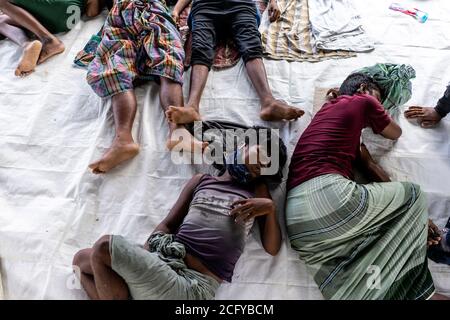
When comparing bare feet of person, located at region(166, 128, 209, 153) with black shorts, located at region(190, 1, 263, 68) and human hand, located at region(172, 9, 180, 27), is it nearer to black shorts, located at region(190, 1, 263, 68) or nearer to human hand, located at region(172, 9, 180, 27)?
black shorts, located at region(190, 1, 263, 68)

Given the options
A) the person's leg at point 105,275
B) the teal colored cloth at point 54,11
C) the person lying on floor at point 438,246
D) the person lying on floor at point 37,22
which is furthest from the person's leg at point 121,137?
the person lying on floor at point 438,246

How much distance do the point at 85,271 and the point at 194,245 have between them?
0.27m

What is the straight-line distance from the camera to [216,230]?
3.55 feet

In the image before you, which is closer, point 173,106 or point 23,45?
point 173,106

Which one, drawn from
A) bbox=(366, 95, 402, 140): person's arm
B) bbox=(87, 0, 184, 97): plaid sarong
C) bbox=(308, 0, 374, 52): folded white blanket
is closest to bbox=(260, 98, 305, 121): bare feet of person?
bbox=(366, 95, 402, 140): person's arm

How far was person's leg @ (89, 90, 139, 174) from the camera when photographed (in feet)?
4.12

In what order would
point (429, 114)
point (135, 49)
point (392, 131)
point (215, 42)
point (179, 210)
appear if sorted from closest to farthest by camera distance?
point (179, 210)
point (392, 131)
point (429, 114)
point (135, 49)
point (215, 42)

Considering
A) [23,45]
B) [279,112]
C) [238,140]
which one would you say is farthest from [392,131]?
[23,45]

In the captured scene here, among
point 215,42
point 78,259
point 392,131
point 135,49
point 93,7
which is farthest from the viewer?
point 93,7

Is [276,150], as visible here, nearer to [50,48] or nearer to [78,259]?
Result: [78,259]

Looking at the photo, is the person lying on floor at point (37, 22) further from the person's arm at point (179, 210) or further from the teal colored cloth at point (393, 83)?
the teal colored cloth at point (393, 83)

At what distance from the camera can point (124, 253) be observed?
93 cm

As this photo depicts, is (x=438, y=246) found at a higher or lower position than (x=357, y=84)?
lower
